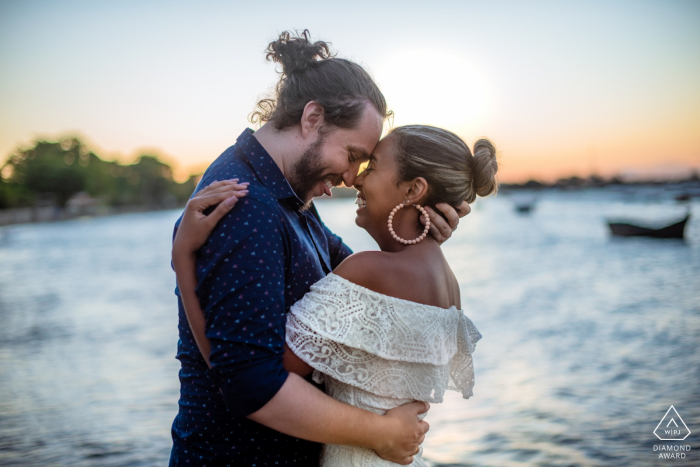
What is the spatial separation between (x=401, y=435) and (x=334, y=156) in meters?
0.99

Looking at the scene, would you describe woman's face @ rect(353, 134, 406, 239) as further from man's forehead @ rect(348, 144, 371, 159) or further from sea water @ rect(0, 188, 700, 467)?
sea water @ rect(0, 188, 700, 467)

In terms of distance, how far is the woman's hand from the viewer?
146 cm

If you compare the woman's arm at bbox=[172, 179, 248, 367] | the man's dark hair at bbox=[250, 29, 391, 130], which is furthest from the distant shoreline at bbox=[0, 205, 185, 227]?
the woman's arm at bbox=[172, 179, 248, 367]

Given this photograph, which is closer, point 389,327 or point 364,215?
point 389,327

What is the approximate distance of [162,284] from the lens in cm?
1870

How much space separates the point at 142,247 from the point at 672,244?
3164cm

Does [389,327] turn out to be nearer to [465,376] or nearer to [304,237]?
[304,237]

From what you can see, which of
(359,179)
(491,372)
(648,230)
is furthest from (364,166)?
(648,230)

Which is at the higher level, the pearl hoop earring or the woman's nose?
the woman's nose

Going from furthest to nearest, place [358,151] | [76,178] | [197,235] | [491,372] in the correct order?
[76,178], [491,372], [358,151], [197,235]

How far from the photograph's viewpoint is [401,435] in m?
1.72

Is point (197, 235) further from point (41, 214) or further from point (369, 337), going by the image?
point (41, 214)

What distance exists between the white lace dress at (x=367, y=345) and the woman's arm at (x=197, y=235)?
0.28 m

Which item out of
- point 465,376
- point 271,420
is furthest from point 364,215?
point 271,420
